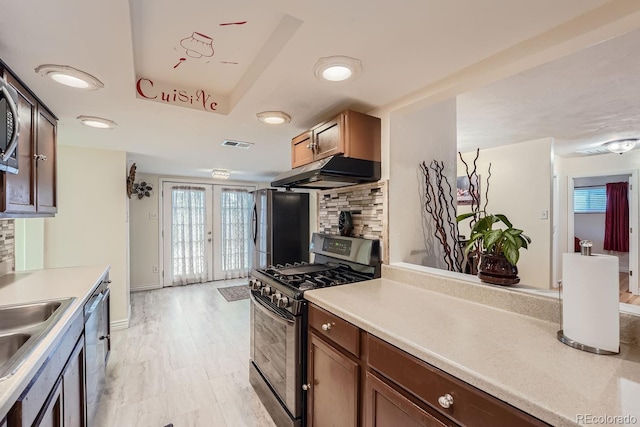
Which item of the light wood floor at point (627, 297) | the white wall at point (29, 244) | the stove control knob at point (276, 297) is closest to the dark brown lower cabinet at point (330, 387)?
the stove control knob at point (276, 297)

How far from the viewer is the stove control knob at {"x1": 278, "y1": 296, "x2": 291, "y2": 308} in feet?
5.39

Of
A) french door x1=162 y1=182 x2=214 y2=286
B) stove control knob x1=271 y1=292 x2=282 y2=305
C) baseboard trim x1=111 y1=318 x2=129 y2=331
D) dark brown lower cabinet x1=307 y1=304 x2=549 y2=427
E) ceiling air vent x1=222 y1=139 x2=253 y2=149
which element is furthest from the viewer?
french door x1=162 y1=182 x2=214 y2=286

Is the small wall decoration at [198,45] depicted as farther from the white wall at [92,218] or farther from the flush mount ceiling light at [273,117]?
the white wall at [92,218]

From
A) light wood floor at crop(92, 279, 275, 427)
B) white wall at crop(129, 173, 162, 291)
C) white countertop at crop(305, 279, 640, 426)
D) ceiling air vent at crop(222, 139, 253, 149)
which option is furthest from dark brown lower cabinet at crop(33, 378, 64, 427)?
white wall at crop(129, 173, 162, 291)

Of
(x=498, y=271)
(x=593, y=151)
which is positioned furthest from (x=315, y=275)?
(x=593, y=151)

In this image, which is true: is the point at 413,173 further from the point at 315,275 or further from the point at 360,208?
the point at 315,275

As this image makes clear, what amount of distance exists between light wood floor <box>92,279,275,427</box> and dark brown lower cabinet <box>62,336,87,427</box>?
493 mm

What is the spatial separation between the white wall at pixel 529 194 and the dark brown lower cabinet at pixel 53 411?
150 inches

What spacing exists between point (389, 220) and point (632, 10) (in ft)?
4.50

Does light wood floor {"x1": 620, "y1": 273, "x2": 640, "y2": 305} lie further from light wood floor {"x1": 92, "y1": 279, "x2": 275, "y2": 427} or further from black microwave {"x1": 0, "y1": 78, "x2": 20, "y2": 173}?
black microwave {"x1": 0, "y1": 78, "x2": 20, "y2": 173}

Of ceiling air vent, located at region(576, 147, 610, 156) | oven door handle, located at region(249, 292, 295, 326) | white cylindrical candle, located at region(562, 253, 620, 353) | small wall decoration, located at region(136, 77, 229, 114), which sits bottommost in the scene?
oven door handle, located at region(249, 292, 295, 326)

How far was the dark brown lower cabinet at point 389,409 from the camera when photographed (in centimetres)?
96

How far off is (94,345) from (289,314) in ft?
4.21

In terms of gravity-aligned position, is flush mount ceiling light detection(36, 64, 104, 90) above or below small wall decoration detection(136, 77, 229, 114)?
below
